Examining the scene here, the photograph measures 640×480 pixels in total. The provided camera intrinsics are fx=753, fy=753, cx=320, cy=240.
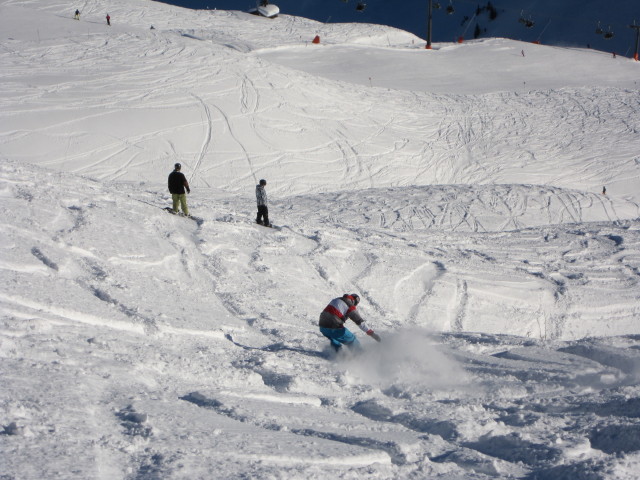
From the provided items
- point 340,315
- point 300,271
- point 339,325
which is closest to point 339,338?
point 339,325

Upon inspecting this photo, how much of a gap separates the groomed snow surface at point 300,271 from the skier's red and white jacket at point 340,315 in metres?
0.37

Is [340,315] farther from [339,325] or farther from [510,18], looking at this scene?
[510,18]

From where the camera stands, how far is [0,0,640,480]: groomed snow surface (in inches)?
216

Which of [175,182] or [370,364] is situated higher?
[175,182]

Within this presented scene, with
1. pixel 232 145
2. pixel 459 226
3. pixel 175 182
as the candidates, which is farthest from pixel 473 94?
pixel 175 182

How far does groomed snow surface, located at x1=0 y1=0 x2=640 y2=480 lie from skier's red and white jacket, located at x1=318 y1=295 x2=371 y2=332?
1.23 feet

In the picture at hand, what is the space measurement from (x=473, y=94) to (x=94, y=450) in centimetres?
3372

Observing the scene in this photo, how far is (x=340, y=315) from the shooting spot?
8969 mm

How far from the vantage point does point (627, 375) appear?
7.92 meters

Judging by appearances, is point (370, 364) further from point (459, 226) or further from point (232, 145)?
point (232, 145)

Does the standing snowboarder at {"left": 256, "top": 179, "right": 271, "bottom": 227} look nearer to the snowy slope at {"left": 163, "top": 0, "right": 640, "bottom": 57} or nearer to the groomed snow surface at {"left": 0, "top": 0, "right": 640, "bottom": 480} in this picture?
the groomed snow surface at {"left": 0, "top": 0, "right": 640, "bottom": 480}

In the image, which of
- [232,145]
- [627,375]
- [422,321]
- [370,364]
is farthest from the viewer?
[232,145]

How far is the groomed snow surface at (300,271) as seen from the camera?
550 cm

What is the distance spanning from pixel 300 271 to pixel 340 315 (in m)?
4.46
